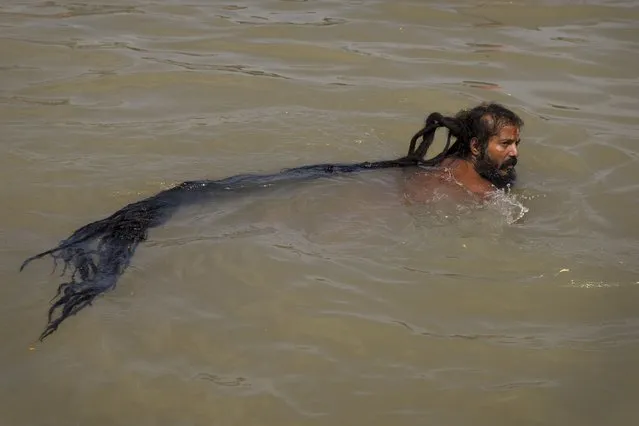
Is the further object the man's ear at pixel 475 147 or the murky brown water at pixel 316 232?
the man's ear at pixel 475 147

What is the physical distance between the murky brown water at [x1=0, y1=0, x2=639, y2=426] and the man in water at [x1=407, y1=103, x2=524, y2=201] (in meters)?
0.20

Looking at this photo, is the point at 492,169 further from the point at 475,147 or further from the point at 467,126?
the point at 467,126

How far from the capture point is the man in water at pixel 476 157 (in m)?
5.93

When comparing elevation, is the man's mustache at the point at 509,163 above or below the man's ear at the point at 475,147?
below

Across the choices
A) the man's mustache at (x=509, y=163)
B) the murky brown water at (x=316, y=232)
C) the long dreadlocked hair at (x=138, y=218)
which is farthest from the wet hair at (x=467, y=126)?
the murky brown water at (x=316, y=232)

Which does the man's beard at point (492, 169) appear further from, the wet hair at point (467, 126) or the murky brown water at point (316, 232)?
the murky brown water at point (316, 232)

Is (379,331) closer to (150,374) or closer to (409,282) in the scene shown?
(409,282)

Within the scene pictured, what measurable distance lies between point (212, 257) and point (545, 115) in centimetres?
385

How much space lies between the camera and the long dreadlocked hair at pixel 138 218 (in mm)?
4652

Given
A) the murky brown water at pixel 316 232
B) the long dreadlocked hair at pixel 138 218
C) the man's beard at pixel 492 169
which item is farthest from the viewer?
the man's beard at pixel 492 169

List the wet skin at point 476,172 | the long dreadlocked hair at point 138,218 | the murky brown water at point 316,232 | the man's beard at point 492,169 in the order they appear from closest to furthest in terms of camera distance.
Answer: the murky brown water at point 316,232, the long dreadlocked hair at point 138,218, the wet skin at point 476,172, the man's beard at point 492,169

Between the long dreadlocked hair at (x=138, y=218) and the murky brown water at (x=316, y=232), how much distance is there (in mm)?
93

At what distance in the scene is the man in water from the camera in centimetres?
593

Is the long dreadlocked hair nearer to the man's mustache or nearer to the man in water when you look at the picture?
the man in water
